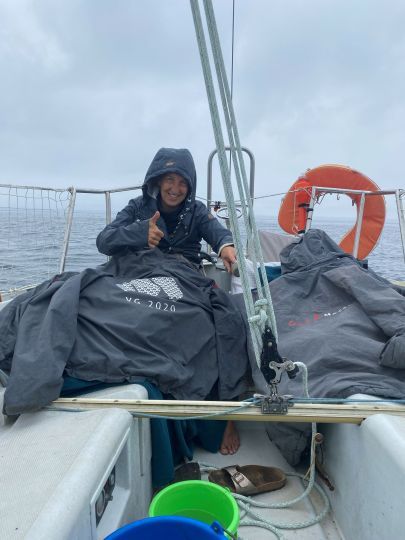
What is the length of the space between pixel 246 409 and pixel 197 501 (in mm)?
314

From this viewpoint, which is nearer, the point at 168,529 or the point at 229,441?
the point at 168,529

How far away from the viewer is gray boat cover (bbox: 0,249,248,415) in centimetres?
124

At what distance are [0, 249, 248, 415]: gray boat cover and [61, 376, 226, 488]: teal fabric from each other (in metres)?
0.03

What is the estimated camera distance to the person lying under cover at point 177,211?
237 centimetres

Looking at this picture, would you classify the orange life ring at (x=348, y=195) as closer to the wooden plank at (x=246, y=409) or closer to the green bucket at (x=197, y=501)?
the wooden plank at (x=246, y=409)

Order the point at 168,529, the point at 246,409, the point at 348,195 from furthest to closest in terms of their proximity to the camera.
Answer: the point at 348,195 < the point at 246,409 < the point at 168,529

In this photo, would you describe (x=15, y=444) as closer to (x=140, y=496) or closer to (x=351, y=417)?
(x=140, y=496)

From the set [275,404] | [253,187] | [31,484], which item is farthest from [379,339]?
[253,187]

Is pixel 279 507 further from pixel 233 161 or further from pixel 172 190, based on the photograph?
pixel 172 190

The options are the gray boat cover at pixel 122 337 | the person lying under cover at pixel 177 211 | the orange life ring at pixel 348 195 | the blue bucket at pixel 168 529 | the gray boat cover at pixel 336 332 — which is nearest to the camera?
the blue bucket at pixel 168 529

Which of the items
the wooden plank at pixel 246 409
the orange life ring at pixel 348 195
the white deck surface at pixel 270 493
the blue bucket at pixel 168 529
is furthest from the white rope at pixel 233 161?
the orange life ring at pixel 348 195

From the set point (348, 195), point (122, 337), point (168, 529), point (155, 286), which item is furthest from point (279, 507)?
point (348, 195)

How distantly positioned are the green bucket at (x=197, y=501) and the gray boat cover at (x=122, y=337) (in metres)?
0.34

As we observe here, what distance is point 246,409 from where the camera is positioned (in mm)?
1173
